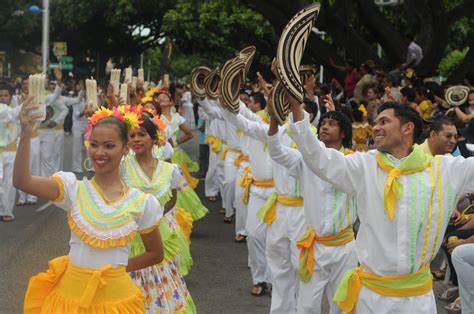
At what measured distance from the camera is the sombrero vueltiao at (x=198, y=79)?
910 centimetres

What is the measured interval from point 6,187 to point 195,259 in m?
3.60

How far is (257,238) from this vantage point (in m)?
8.34

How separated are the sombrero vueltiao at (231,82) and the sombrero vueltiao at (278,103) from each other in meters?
1.82

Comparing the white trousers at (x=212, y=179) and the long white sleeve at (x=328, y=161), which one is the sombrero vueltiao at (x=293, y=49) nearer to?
the long white sleeve at (x=328, y=161)

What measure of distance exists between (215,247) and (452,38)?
910 inches

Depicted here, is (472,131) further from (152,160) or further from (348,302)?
(348,302)

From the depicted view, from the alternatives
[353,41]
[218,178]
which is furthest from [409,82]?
[353,41]

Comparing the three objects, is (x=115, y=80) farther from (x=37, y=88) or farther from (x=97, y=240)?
(x=97, y=240)

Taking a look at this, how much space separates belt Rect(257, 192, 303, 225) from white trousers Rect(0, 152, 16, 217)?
5392 millimetres

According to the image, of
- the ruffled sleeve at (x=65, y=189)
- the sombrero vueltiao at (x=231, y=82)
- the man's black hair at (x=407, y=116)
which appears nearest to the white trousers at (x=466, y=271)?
the man's black hair at (x=407, y=116)

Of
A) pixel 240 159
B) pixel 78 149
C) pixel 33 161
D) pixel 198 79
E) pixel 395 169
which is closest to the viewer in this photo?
pixel 395 169

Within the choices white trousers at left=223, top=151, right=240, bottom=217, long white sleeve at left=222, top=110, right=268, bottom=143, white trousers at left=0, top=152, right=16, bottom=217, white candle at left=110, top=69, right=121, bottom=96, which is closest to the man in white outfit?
long white sleeve at left=222, top=110, right=268, bottom=143

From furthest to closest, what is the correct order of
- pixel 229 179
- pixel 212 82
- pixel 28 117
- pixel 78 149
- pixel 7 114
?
pixel 78 149 < pixel 229 179 < pixel 7 114 < pixel 212 82 < pixel 28 117

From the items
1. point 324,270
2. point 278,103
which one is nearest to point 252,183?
point 324,270
